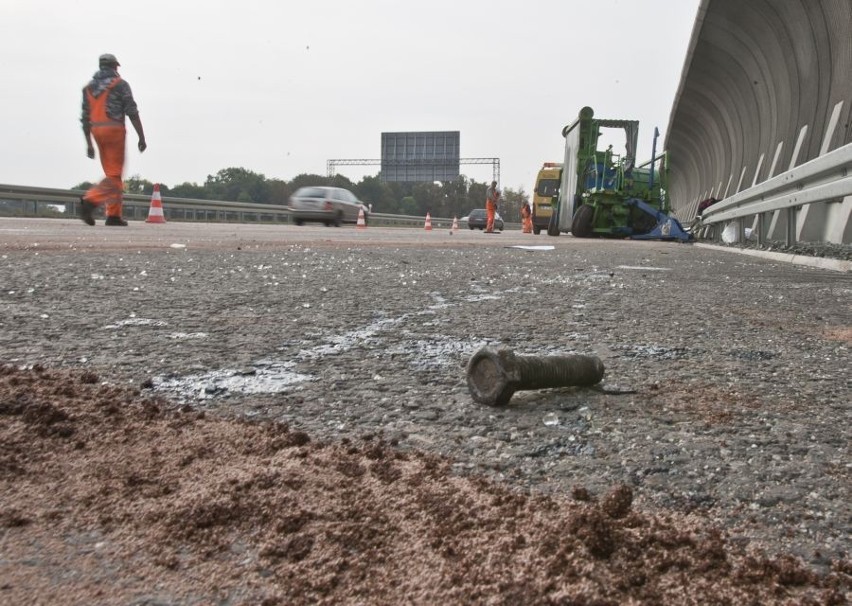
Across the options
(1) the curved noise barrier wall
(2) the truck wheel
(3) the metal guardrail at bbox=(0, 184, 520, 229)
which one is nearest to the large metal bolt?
(1) the curved noise barrier wall

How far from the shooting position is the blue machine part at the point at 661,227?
53.6ft

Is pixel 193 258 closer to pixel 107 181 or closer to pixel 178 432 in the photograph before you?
pixel 178 432

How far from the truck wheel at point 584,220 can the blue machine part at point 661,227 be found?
2.90ft

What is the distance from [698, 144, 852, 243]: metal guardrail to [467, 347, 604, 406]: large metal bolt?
16.3ft

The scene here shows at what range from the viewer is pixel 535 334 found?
2.88 meters

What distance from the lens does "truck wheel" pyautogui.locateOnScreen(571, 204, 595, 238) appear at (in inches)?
685

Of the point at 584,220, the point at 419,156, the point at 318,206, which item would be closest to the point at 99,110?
the point at 584,220

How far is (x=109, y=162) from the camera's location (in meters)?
11.3

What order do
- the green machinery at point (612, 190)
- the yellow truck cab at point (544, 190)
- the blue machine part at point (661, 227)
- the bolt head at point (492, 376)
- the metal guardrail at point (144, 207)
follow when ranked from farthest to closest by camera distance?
the yellow truck cab at point (544, 190), the metal guardrail at point (144, 207), the green machinery at point (612, 190), the blue machine part at point (661, 227), the bolt head at point (492, 376)

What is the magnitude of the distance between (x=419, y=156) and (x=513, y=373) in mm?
68488

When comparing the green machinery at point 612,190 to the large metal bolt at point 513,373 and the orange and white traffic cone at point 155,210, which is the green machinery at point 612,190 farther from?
the large metal bolt at point 513,373

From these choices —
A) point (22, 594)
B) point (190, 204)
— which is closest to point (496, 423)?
point (22, 594)

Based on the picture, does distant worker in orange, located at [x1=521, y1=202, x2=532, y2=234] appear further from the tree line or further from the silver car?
the tree line

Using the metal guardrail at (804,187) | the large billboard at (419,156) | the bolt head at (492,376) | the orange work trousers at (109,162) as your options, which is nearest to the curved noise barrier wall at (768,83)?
the metal guardrail at (804,187)
